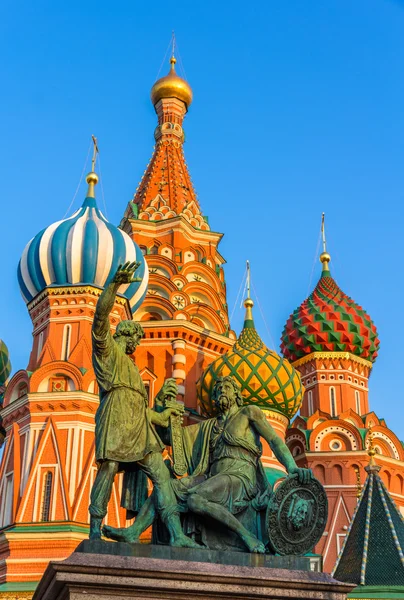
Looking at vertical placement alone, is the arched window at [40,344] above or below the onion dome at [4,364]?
below

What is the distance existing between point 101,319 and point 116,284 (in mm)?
303

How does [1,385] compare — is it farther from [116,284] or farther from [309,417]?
→ [116,284]

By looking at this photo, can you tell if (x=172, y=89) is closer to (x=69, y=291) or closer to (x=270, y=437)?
(x=69, y=291)

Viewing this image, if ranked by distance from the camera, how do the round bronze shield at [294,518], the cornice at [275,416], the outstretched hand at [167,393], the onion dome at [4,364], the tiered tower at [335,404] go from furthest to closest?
1. the onion dome at [4,364]
2. the tiered tower at [335,404]
3. the cornice at [275,416]
4. the outstretched hand at [167,393]
5. the round bronze shield at [294,518]

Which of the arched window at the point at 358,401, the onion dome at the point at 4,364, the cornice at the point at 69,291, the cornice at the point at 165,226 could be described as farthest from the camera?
the onion dome at the point at 4,364

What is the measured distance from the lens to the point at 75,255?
22156mm

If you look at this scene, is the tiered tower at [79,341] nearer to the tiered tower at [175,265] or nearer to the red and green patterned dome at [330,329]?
the tiered tower at [175,265]

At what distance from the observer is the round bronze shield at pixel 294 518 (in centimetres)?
609

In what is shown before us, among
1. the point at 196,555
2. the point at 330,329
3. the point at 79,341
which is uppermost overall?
the point at 330,329

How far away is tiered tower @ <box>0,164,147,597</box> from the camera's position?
61.2ft

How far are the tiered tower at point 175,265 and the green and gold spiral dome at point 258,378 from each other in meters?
1.09

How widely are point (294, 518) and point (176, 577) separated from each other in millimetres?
1036

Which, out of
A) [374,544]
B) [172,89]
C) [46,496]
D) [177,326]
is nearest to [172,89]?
[172,89]

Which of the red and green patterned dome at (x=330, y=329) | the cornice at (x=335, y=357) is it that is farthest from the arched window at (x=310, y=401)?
the red and green patterned dome at (x=330, y=329)
